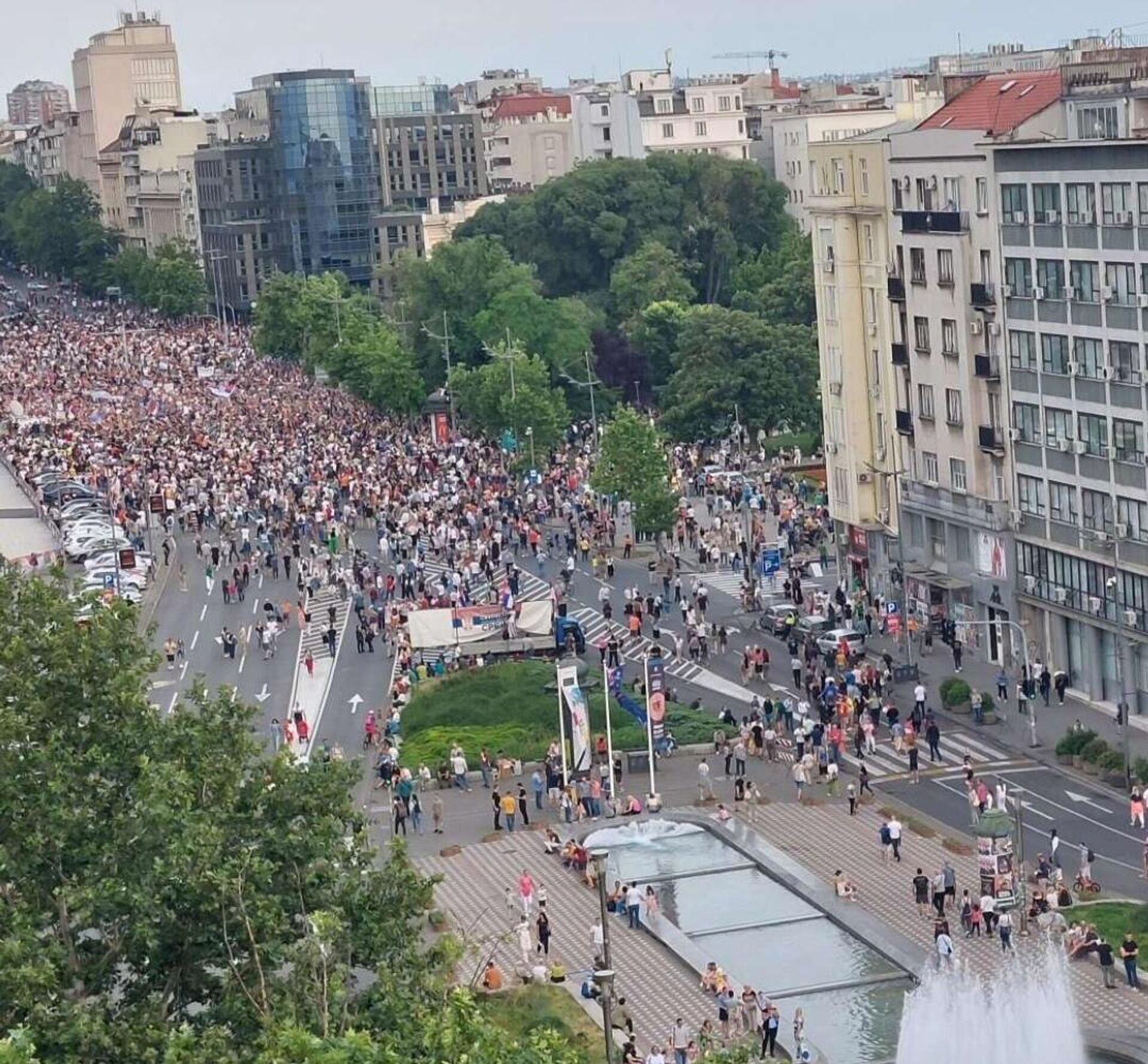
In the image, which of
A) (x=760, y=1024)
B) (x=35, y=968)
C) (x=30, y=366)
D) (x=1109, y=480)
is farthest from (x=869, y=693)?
(x=30, y=366)

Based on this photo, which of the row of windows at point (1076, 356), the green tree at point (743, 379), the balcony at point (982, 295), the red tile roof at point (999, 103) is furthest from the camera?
the green tree at point (743, 379)

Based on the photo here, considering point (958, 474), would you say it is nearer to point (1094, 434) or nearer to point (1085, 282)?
point (1094, 434)

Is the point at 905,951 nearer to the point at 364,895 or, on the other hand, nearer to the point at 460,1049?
the point at 364,895

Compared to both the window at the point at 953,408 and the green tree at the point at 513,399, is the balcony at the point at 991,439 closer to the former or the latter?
the window at the point at 953,408

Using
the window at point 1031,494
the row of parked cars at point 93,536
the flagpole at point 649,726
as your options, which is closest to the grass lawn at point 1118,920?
the flagpole at point 649,726

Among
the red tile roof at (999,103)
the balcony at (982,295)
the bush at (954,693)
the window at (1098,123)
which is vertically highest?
the red tile roof at (999,103)

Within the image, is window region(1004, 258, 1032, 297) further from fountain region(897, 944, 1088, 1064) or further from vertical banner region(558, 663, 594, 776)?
fountain region(897, 944, 1088, 1064)

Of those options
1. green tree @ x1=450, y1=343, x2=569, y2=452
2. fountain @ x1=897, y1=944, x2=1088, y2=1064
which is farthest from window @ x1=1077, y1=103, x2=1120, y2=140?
green tree @ x1=450, y1=343, x2=569, y2=452
